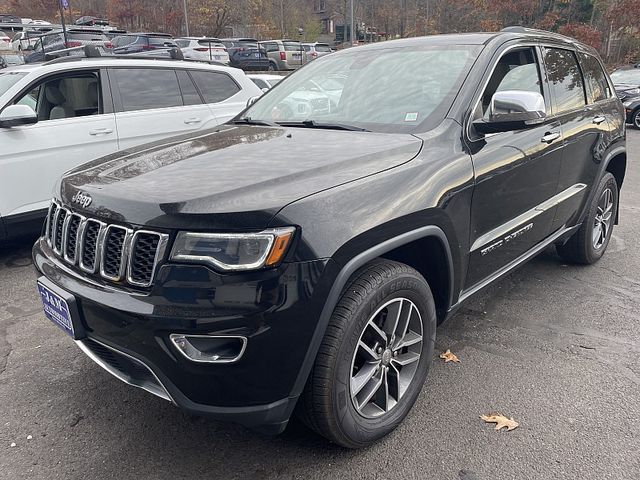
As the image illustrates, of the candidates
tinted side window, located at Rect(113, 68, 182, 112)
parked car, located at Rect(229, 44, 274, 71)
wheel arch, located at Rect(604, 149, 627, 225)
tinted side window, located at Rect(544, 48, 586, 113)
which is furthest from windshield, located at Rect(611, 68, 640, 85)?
parked car, located at Rect(229, 44, 274, 71)

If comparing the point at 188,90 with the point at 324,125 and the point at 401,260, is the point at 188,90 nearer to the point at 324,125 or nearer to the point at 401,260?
the point at 324,125

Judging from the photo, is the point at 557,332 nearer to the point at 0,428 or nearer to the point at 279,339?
the point at 279,339

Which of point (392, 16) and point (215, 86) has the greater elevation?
point (392, 16)

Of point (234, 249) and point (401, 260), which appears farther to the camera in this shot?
point (401, 260)

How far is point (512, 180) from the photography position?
3.00 m

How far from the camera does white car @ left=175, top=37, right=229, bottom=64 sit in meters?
23.7

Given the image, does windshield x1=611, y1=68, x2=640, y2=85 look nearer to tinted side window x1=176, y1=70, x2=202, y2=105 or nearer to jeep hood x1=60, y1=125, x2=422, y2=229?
tinted side window x1=176, y1=70, x2=202, y2=105

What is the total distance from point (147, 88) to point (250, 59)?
71.4ft

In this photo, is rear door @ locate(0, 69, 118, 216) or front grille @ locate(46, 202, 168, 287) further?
rear door @ locate(0, 69, 118, 216)

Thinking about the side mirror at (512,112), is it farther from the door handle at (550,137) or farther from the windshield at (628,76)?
the windshield at (628,76)

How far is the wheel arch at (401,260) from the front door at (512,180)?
0.76ft

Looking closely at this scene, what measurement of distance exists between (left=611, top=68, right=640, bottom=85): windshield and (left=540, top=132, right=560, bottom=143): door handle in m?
13.3

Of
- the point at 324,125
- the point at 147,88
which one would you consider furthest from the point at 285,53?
the point at 324,125

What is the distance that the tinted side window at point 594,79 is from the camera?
4137mm
